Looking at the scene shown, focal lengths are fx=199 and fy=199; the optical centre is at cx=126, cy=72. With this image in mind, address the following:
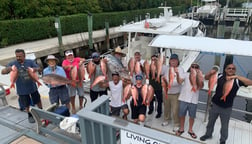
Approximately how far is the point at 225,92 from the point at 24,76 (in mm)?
3676

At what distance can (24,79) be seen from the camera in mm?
3969

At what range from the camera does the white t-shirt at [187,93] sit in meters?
3.58

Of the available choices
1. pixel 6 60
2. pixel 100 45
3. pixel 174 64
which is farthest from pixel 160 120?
pixel 100 45

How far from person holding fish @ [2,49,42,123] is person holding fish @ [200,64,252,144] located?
3.26 m

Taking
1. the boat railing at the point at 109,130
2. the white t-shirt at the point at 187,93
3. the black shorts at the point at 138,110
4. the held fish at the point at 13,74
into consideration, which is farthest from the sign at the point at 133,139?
the held fish at the point at 13,74

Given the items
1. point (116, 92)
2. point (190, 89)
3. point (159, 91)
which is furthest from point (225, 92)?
point (116, 92)

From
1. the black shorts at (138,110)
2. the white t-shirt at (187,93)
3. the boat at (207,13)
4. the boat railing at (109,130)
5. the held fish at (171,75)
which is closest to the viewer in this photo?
the boat railing at (109,130)

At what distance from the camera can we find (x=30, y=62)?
404 centimetres

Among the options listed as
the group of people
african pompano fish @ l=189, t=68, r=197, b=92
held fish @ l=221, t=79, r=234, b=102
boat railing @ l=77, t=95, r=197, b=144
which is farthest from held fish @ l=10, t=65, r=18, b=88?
held fish @ l=221, t=79, r=234, b=102

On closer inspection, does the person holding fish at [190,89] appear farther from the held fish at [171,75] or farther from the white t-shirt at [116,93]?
the white t-shirt at [116,93]

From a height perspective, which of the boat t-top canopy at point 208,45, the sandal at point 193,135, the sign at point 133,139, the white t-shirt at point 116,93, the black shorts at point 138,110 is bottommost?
the sandal at point 193,135

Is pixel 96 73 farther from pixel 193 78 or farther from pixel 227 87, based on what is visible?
pixel 227 87

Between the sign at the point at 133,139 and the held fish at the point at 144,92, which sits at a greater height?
the sign at the point at 133,139

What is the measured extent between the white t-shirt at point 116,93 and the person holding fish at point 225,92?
1590 millimetres
